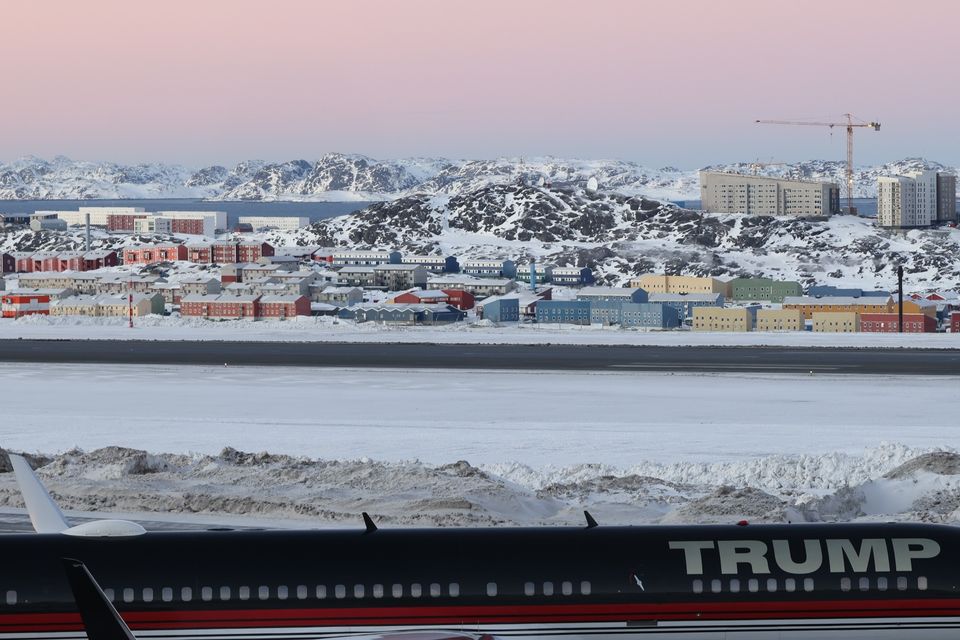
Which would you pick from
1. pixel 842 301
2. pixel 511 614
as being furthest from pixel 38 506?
pixel 842 301

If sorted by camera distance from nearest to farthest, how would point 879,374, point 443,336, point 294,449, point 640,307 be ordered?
1. point 294,449
2. point 879,374
3. point 443,336
4. point 640,307

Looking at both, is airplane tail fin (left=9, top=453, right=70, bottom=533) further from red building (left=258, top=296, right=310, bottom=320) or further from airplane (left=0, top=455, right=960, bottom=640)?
red building (left=258, top=296, right=310, bottom=320)

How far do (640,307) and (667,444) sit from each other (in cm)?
9734

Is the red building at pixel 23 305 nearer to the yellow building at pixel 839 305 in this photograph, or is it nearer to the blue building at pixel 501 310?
the blue building at pixel 501 310

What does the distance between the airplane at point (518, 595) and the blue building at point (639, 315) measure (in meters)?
125

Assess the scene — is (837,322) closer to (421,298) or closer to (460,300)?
(421,298)

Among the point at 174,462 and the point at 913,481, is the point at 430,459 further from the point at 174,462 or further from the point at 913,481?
the point at 913,481

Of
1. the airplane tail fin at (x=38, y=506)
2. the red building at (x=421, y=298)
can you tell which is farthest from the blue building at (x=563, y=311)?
the airplane tail fin at (x=38, y=506)

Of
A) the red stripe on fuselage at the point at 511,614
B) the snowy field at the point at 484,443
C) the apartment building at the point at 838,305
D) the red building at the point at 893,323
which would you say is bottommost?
the red building at the point at 893,323

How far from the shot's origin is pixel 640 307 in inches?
5797

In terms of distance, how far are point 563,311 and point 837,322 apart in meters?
35.9

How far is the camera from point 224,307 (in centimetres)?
15162

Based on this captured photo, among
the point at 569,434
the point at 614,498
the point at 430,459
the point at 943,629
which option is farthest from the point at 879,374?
the point at 943,629

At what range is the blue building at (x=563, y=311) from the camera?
157m
